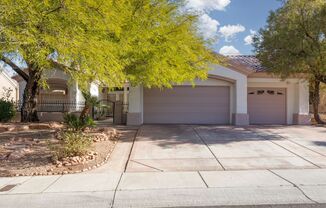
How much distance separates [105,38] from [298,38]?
10167 mm

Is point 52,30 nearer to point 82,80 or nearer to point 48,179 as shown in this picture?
point 82,80

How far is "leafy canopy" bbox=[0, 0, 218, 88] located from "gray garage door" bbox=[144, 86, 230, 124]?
20.9 ft

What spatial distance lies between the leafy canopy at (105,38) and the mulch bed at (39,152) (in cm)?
239

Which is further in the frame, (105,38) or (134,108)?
(134,108)

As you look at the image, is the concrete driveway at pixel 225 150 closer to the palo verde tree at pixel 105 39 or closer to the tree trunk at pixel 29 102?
the palo verde tree at pixel 105 39

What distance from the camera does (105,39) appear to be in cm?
995

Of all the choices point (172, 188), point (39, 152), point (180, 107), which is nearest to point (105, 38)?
point (39, 152)

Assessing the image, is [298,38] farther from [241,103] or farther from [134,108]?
[134,108]

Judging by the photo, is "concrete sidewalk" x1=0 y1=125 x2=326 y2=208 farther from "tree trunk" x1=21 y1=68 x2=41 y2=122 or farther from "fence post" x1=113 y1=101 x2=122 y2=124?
"fence post" x1=113 y1=101 x2=122 y2=124

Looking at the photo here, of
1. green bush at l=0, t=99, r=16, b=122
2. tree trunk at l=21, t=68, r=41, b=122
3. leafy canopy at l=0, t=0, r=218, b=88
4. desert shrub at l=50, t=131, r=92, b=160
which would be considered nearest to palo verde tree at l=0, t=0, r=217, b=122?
leafy canopy at l=0, t=0, r=218, b=88

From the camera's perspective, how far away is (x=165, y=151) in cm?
1191

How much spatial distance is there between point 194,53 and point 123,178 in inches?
265

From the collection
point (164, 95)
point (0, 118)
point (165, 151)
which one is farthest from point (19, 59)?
point (164, 95)

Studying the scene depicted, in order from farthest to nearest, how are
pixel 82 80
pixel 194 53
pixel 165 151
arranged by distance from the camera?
1. pixel 194 53
2. pixel 165 151
3. pixel 82 80
